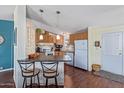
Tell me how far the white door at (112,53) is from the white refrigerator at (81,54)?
2.63 feet

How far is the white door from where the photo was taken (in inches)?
232

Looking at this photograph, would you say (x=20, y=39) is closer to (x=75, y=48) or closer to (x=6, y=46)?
(x=6, y=46)

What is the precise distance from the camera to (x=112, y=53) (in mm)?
6223

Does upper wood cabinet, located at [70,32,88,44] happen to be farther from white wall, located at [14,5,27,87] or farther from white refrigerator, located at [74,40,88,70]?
white wall, located at [14,5,27,87]

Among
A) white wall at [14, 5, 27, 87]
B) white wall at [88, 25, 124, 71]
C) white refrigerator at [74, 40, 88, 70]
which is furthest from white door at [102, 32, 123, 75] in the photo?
white wall at [14, 5, 27, 87]

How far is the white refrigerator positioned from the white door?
2.63 feet

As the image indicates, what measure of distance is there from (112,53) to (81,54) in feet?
4.92

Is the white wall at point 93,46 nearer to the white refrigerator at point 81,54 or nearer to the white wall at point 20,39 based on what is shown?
the white refrigerator at point 81,54

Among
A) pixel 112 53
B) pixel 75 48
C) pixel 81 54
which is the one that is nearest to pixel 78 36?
pixel 75 48

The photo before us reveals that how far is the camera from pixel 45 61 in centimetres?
411

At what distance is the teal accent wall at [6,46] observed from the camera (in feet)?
21.8

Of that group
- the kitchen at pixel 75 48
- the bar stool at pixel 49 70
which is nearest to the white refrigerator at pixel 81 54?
the kitchen at pixel 75 48

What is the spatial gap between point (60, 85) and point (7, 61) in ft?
11.1

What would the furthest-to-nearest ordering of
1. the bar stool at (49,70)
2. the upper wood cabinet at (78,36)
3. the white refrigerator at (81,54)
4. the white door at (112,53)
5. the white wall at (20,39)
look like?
the upper wood cabinet at (78,36) < the white refrigerator at (81,54) < the white door at (112,53) < the white wall at (20,39) < the bar stool at (49,70)
